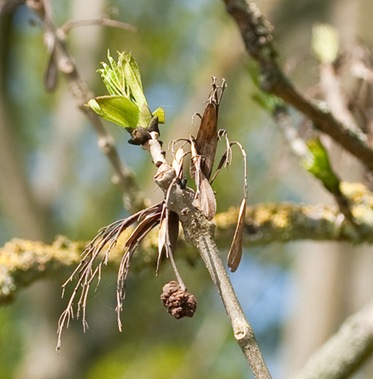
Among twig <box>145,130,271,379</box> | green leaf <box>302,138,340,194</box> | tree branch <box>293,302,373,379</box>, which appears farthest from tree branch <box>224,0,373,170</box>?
twig <box>145,130,271,379</box>

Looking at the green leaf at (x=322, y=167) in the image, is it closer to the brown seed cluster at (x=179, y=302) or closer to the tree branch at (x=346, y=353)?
the tree branch at (x=346, y=353)

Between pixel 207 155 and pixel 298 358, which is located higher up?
pixel 298 358

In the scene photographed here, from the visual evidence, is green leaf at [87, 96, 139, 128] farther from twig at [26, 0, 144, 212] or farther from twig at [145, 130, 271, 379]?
twig at [26, 0, 144, 212]

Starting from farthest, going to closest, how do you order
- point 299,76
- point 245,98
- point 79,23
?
point 245,98 → point 299,76 → point 79,23

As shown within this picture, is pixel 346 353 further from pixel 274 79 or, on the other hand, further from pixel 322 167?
pixel 274 79

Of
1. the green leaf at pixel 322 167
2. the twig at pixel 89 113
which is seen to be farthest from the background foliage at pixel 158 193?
the green leaf at pixel 322 167

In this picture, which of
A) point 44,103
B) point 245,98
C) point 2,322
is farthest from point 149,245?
point 44,103

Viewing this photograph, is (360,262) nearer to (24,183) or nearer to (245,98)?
(24,183)
